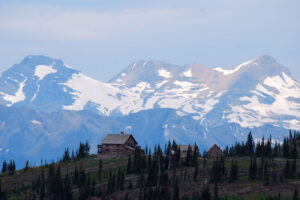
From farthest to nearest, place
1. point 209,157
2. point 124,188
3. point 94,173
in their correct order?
point 209,157 → point 94,173 → point 124,188

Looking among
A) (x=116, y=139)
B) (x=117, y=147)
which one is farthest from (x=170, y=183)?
(x=116, y=139)

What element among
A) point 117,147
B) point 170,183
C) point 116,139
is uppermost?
point 116,139

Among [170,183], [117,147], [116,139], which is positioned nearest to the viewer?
[170,183]

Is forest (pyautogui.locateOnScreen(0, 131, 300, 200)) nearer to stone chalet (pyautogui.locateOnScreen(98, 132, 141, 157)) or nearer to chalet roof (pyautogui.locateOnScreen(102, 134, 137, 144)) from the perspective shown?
stone chalet (pyautogui.locateOnScreen(98, 132, 141, 157))

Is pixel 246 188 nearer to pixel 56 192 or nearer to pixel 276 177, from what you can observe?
Answer: pixel 276 177

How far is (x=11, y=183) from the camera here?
161 meters

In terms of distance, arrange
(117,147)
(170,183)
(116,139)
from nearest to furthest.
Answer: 1. (170,183)
2. (117,147)
3. (116,139)

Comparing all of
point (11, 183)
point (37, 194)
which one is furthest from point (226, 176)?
point (11, 183)

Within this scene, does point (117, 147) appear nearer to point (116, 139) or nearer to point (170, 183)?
point (116, 139)

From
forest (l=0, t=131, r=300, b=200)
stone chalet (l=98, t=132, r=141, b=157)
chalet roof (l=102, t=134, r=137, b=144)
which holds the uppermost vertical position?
chalet roof (l=102, t=134, r=137, b=144)

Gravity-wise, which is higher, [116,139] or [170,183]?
[116,139]

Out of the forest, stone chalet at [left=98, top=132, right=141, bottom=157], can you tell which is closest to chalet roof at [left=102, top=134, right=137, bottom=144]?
stone chalet at [left=98, top=132, right=141, bottom=157]

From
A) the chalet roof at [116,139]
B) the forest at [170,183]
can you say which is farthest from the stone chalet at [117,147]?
the forest at [170,183]

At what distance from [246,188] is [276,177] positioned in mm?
10553
